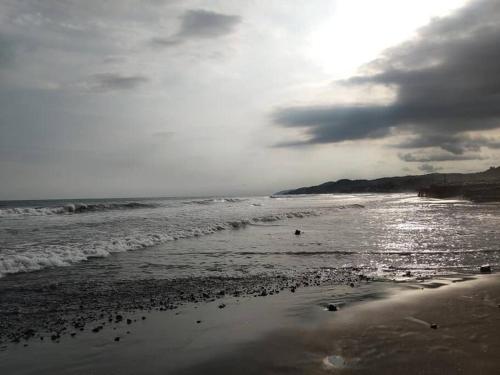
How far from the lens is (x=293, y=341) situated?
5.48 m

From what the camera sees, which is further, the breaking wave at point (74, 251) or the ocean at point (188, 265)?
the breaking wave at point (74, 251)

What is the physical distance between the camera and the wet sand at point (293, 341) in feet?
15.2

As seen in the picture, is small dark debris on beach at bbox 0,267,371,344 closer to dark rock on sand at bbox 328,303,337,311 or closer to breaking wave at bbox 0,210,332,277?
breaking wave at bbox 0,210,332,277

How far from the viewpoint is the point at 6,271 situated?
11.1 m

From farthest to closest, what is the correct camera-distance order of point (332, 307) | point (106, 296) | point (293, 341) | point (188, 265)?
1. point (188, 265)
2. point (106, 296)
3. point (332, 307)
4. point (293, 341)

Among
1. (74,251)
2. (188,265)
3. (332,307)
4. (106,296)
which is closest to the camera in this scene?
(332,307)

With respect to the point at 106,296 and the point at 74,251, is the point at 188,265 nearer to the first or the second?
the point at 106,296

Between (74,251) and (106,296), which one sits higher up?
(74,251)

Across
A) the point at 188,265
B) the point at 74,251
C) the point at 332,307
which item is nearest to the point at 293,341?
the point at 332,307

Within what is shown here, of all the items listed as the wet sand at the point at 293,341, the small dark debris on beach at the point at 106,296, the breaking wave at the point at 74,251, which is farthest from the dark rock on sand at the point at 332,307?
the breaking wave at the point at 74,251

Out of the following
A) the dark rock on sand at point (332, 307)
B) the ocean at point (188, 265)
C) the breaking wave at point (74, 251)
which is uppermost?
the breaking wave at point (74, 251)

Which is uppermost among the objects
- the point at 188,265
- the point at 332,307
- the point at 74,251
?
the point at 74,251

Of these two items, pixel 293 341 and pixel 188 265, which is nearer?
pixel 293 341

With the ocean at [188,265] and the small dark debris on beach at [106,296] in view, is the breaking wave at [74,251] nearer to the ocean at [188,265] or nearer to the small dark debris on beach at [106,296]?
the ocean at [188,265]
